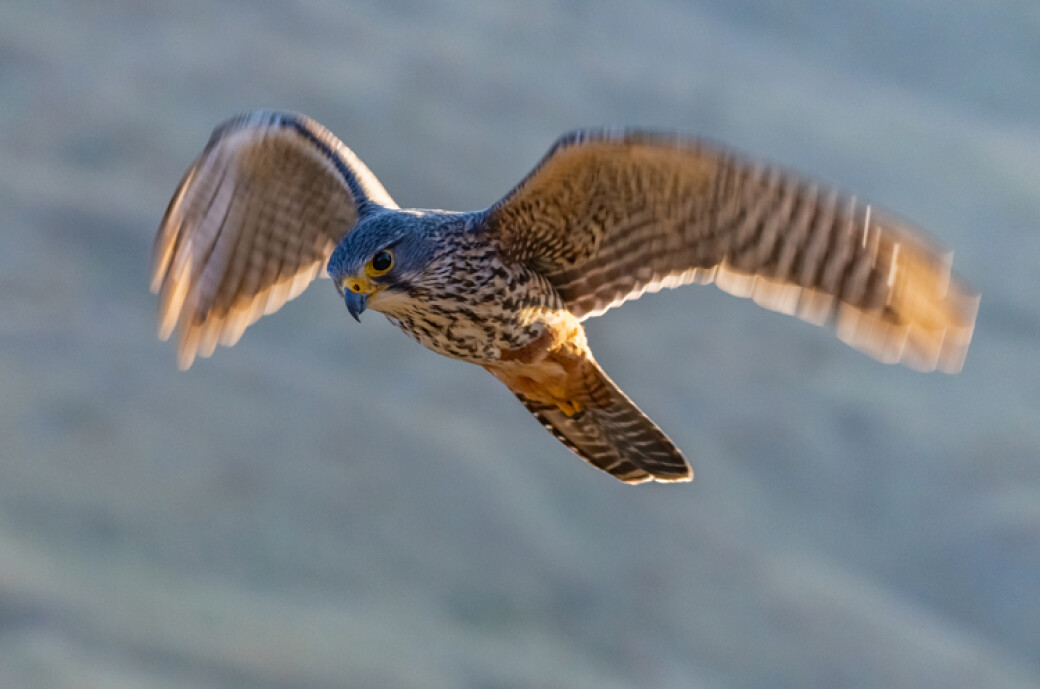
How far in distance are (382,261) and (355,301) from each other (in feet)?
0.49

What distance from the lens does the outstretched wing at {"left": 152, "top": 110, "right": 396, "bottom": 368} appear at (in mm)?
4500

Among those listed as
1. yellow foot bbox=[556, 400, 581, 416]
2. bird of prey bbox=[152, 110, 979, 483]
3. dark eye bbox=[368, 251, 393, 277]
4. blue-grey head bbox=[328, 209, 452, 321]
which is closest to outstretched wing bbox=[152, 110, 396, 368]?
bird of prey bbox=[152, 110, 979, 483]

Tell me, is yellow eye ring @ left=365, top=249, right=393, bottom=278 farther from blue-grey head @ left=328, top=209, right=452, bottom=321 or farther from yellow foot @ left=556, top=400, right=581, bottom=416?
yellow foot @ left=556, top=400, right=581, bottom=416

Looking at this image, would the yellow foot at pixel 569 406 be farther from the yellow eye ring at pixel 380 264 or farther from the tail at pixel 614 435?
the yellow eye ring at pixel 380 264

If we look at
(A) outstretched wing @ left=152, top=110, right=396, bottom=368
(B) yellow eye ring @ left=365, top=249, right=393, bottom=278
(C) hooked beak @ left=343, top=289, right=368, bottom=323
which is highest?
(A) outstretched wing @ left=152, top=110, right=396, bottom=368

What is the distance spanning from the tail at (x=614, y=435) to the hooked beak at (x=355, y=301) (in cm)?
89

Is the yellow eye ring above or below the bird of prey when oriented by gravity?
below

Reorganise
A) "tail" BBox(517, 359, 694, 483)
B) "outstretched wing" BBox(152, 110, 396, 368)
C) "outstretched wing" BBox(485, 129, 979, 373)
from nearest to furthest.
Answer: "outstretched wing" BBox(485, 129, 979, 373) < "tail" BBox(517, 359, 694, 483) < "outstretched wing" BBox(152, 110, 396, 368)

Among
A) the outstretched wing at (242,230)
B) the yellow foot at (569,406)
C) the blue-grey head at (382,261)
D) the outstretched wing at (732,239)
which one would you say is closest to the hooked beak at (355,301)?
the blue-grey head at (382,261)

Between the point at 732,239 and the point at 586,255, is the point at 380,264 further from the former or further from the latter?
the point at 732,239

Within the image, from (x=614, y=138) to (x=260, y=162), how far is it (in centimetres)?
156

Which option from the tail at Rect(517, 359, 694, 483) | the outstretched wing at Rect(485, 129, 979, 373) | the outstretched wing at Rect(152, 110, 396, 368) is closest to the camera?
the outstretched wing at Rect(485, 129, 979, 373)

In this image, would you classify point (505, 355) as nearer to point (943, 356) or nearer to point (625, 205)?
point (625, 205)

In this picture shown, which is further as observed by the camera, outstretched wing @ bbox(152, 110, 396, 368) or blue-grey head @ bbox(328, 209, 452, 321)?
outstretched wing @ bbox(152, 110, 396, 368)
